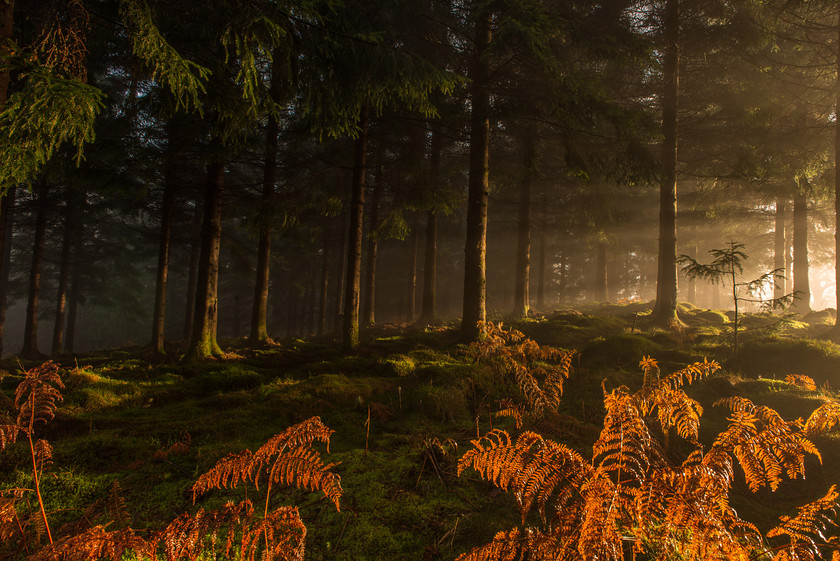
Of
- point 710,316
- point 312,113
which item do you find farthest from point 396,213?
point 710,316

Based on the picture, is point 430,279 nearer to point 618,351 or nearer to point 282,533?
point 618,351

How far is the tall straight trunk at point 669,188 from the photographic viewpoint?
12.0 metres

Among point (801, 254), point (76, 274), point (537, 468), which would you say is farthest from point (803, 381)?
point (76, 274)

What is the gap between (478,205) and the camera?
9.45m

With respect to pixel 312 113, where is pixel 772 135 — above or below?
above

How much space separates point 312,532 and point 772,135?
18.3 m

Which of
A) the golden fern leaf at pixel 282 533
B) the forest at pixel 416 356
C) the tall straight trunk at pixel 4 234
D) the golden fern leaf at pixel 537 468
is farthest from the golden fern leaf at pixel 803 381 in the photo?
the tall straight trunk at pixel 4 234

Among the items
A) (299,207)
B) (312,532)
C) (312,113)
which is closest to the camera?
(312,532)

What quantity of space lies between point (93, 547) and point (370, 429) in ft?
9.86

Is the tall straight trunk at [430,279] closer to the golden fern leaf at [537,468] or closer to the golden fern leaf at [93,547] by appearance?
the golden fern leaf at [537,468]

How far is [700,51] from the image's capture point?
12.4 meters

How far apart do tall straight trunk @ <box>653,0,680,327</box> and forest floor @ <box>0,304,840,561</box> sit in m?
3.80

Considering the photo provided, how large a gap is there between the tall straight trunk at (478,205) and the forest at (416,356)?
61mm

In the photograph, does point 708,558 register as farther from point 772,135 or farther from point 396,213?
point 772,135
